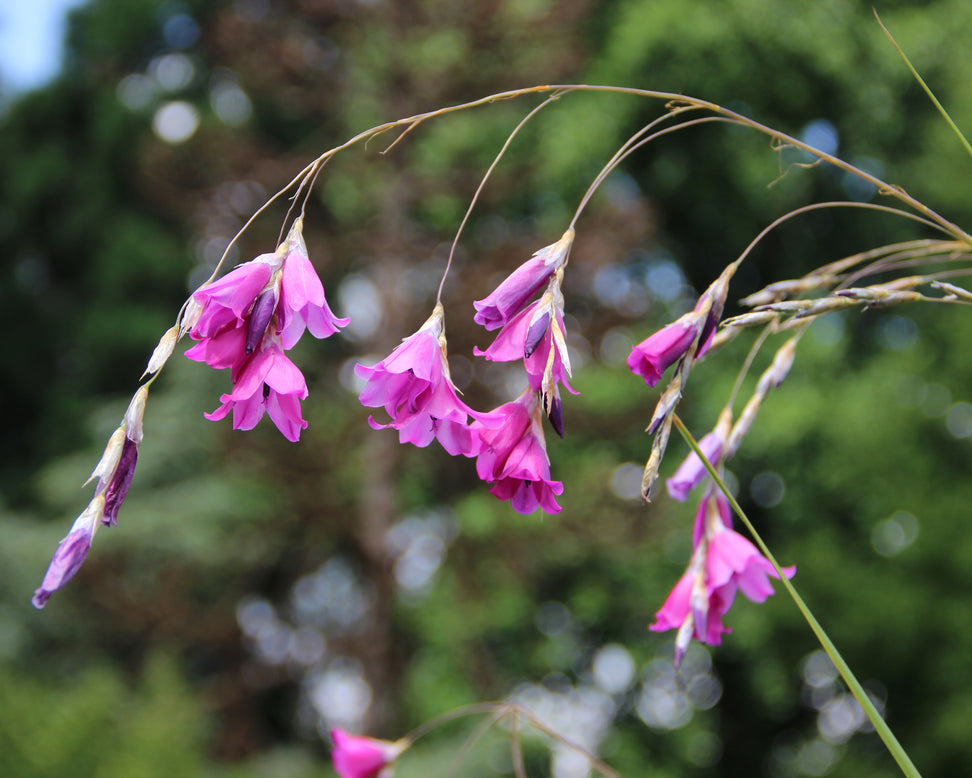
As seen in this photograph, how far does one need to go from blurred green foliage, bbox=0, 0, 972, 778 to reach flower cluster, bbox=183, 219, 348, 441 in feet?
12.1

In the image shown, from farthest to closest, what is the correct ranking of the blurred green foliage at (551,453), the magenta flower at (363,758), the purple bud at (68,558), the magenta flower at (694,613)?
the blurred green foliage at (551,453)
the magenta flower at (363,758)
the magenta flower at (694,613)
the purple bud at (68,558)

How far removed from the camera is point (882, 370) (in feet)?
20.3

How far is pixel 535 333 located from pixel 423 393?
103 mm

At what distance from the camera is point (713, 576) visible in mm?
757

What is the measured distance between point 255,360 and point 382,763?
531 millimetres

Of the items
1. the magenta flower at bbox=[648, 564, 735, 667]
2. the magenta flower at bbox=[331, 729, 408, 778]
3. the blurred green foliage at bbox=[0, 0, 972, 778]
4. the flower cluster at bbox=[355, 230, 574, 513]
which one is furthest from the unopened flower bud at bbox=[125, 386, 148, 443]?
the blurred green foliage at bbox=[0, 0, 972, 778]

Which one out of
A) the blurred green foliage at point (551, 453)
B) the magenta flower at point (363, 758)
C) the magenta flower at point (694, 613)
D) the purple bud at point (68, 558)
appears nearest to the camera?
the purple bud at point (68, 558)

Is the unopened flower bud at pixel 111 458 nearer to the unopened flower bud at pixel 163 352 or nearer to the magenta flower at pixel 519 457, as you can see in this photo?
the unopened flower bud at pixel 163 352

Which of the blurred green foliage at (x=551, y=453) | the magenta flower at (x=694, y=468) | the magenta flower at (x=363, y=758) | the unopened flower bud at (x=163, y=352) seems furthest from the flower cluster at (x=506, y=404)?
the blurred green foliage at (x=551, y=453)

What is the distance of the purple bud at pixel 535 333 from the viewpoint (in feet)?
1.83

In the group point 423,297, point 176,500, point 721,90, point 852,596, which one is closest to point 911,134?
point 721,90

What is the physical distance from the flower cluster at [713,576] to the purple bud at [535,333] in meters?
0.28

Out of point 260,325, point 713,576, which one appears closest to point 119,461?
point 260,325

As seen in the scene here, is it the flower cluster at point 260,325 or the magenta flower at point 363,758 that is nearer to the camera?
the flower cluster at point 260,325
